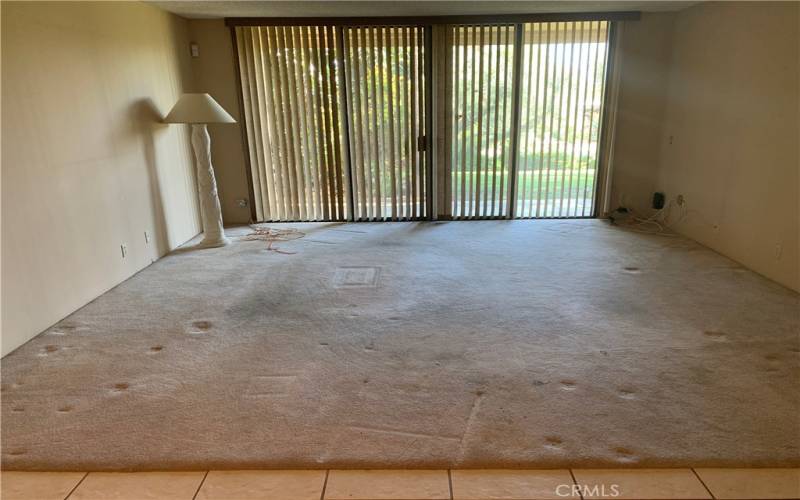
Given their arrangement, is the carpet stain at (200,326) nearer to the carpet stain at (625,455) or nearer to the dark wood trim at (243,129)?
the carpet stain at (625,455)

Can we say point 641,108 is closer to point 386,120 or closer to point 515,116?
point 515,116

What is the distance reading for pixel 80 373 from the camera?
8.05 feet

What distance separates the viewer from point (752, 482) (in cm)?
168

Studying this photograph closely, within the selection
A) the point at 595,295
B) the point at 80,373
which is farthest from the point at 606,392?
the point at 80,373

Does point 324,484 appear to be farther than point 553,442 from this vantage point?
No

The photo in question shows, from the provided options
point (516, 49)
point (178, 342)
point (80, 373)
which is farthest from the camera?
point (516, 49)

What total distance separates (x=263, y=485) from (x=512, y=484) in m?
0.91

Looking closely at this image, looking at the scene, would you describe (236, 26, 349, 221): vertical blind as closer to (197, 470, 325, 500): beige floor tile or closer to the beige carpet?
the beige carpet

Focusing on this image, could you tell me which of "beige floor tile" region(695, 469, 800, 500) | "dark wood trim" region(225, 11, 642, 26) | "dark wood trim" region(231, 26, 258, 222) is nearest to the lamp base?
"dark wood trim" region(231, 26, 258, 222)

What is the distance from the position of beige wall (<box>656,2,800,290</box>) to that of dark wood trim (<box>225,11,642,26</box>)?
83 cm

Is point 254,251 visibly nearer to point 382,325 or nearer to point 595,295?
point 382,325

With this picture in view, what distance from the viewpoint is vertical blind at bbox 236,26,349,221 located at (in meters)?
5.05

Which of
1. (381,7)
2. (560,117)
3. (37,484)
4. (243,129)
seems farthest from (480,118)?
(37,484)

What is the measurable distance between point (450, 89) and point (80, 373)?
4259 millimetres
